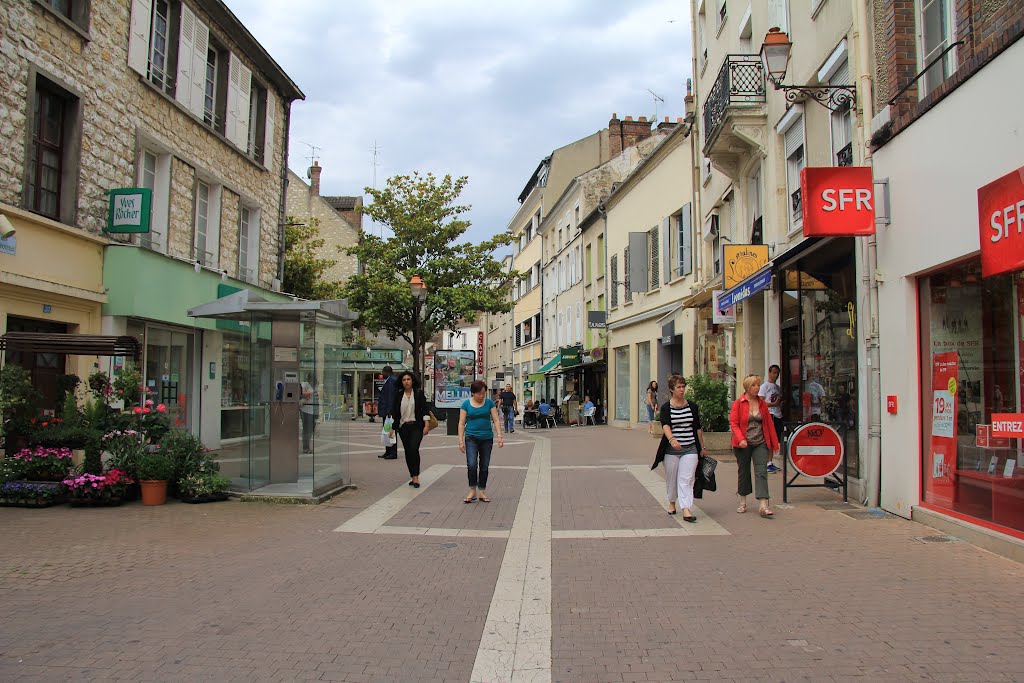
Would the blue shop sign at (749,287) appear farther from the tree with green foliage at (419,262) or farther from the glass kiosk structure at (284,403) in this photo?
the tree with green foliage at (419,262)

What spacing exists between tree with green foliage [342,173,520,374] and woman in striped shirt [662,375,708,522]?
18.1 metres

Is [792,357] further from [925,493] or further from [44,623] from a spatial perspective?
[44,623]

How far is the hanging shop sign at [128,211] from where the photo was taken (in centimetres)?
1255

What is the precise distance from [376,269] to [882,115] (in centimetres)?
1981

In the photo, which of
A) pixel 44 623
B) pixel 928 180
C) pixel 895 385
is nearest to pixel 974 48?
pixel 928 180

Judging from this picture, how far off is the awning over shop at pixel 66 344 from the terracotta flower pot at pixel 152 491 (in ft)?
5.58

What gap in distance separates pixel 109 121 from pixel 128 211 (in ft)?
5.10

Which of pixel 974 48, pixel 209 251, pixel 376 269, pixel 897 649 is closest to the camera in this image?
pixel 897 649

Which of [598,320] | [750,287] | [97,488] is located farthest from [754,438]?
[598,320]

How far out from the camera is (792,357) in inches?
529

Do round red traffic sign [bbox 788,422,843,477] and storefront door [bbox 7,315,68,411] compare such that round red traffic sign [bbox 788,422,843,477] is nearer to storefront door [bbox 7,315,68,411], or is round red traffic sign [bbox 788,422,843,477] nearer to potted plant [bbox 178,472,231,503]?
potted plant [bbox 178,472,231,503]

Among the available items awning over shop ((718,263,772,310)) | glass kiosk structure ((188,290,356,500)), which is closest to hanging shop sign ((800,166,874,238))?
awning over shop ((718,263,772,310))

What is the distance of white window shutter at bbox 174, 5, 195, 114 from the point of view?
593 inches

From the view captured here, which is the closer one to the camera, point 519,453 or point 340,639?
point 340,639
